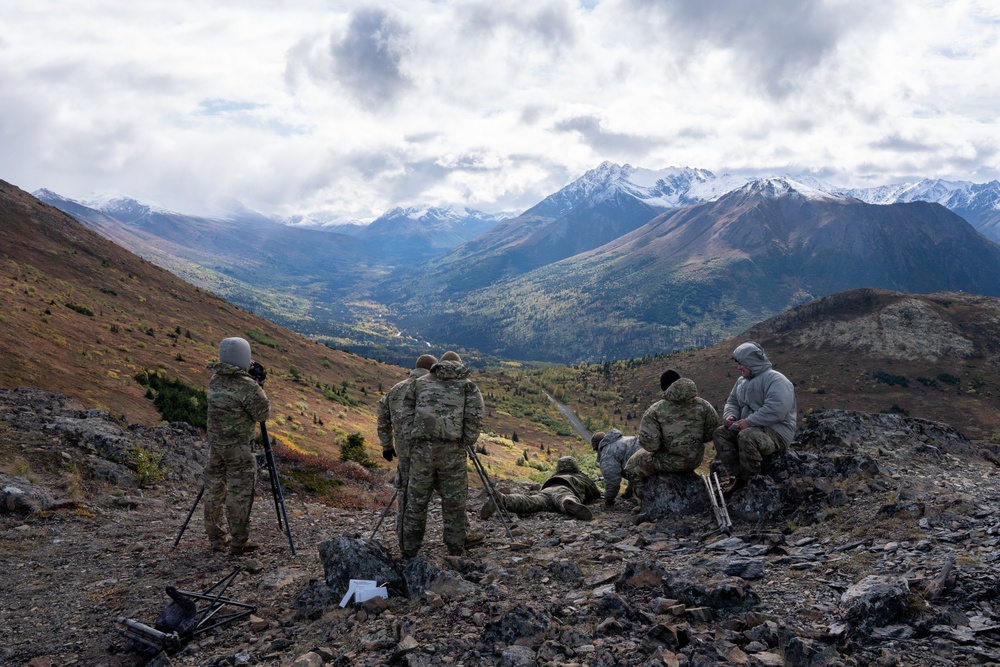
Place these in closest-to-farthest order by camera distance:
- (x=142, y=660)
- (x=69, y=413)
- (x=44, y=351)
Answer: (x=142, y=660) → (x=69, y=413) → (x=44, y=351)

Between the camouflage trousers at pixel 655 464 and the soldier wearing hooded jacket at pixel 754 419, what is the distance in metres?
0.52

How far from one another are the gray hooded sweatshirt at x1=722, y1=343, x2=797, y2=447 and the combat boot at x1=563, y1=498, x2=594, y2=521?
4017 mm

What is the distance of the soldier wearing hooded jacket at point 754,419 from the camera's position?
Result: 10.4 metres

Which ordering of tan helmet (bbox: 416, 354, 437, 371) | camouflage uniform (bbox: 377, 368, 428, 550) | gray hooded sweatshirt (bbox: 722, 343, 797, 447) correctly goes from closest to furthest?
camouflage uniform (bbox: 377, 368, 428, 550) < gray hooded sweatshirt (bbox: 722, 343, 797, 447) < tan helmet (bbox: 416, 354, 437, 371)

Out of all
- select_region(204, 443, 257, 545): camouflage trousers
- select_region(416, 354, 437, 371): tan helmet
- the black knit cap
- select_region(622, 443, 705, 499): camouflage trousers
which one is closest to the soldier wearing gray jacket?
select_region(622, 443, 705, 499): camouflage trousers

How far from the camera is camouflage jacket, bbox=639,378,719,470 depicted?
11328 mm

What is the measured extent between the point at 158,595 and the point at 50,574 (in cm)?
227

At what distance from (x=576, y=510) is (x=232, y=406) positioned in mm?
7970

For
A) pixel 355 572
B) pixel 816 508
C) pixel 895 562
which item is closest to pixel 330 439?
pixel 355 572

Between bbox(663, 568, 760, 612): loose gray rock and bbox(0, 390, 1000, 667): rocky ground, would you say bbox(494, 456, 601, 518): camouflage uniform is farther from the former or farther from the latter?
Result: bbox(663, 568, 760, 612): loose gray rock

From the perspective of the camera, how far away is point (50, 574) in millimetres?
9250

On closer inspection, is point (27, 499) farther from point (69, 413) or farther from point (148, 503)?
point (69, 413)

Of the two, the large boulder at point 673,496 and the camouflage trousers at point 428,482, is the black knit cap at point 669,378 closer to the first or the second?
the large boulder at point 673,496

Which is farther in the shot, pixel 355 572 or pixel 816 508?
pixel 816 508
